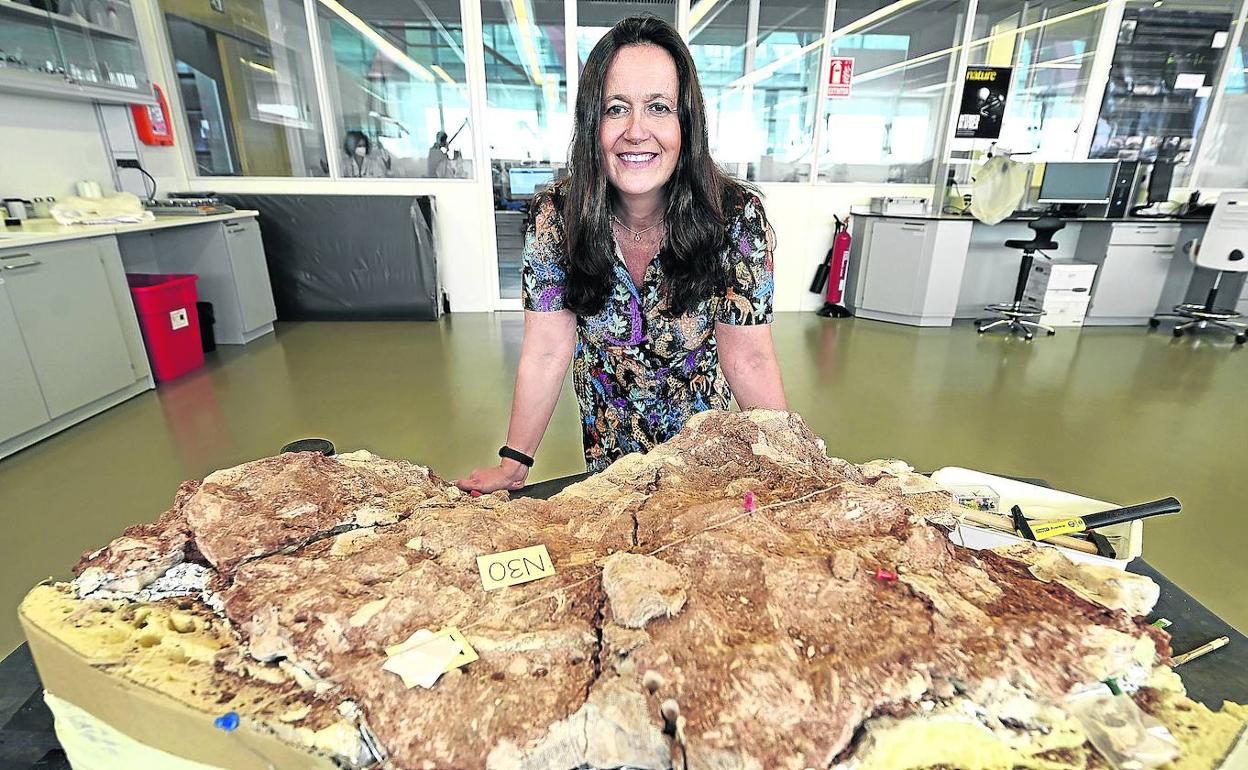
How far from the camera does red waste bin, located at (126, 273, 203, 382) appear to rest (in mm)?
3152

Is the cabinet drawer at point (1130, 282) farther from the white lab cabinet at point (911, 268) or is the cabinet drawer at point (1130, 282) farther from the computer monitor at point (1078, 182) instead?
the white lab cabinet at point (911, 268)

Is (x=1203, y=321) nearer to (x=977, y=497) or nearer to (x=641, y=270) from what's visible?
(x=977, y=497)

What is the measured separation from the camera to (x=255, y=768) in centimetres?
60

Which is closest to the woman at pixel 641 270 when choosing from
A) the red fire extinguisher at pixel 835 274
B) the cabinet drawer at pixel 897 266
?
the cabinet drawer at pixel 897 266

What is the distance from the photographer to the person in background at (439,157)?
4781mm

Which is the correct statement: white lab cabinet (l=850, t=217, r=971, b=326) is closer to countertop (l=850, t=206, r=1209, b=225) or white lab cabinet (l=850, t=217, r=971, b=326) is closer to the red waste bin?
countertop (l=850, t=206, r=1209, b=225)

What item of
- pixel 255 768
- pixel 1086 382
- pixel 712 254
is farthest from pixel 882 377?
pixel 255 768

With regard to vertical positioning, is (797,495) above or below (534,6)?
below

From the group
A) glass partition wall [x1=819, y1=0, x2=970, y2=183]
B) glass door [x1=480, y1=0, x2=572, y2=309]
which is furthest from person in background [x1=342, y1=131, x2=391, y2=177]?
glass partition wall [x1=819, y1=0, x2=970, y2=183]

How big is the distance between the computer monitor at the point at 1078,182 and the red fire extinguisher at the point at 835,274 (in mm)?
1444

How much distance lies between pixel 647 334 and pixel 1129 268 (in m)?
5.17

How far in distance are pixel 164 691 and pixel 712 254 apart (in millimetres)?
1057

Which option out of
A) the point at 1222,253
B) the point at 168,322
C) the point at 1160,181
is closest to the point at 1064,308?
the point at 1222,253

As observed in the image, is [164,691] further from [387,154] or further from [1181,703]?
[387,154]
